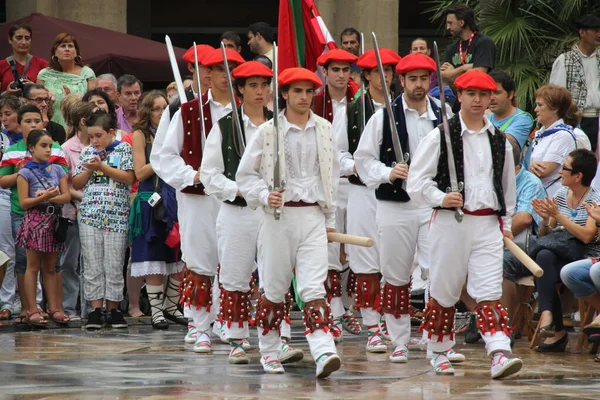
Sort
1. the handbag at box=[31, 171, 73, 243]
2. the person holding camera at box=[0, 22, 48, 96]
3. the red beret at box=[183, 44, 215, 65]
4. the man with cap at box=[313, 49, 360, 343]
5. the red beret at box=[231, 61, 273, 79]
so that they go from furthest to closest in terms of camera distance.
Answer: the person holding camera at box=[0, 22, 48, 96]
the handbag at box=[31, 171, 73, 243]
the man with cap at box=[313, 49, 360, 343]
the red beret at box=[183, 44, 215, 65]
the red beret at box=[231, 61, 273, 79]

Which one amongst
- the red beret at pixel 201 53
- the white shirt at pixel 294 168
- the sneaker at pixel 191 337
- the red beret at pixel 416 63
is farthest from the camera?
the sneaker at pixel 191 337

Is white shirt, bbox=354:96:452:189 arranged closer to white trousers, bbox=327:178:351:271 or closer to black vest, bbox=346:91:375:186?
black vest, bbox=346:91:375:186

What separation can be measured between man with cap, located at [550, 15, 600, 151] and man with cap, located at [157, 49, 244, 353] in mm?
4511

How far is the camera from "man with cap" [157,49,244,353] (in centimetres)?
991

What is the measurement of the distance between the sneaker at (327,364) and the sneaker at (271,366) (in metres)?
0.45

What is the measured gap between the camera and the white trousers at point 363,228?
9977 millimetres

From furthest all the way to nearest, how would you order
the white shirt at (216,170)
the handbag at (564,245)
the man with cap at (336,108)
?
1. the man with cap at (336,108)
2. the handbag at (564,245)
3. the white shirt at (216,170)

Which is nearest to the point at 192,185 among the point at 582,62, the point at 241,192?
the point at 241,192

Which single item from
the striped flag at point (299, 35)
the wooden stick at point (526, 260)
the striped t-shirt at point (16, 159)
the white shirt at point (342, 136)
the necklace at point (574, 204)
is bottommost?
the wooden stick at point (526, 260)

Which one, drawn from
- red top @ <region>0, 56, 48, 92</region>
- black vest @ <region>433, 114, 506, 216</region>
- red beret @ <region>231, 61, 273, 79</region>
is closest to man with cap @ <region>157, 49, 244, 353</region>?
red beret @ <region>231, 61, 273, 79</region>

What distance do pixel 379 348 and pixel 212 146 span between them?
2009 millimetres

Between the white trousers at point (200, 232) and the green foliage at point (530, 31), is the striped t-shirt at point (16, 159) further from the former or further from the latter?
the green foliage at point (530, 31)

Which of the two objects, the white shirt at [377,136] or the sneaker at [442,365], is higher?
the white shirt at [377,136]

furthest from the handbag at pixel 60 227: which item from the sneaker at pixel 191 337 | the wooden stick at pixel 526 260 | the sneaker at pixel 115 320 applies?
the wooden stick at pixel 526 260
